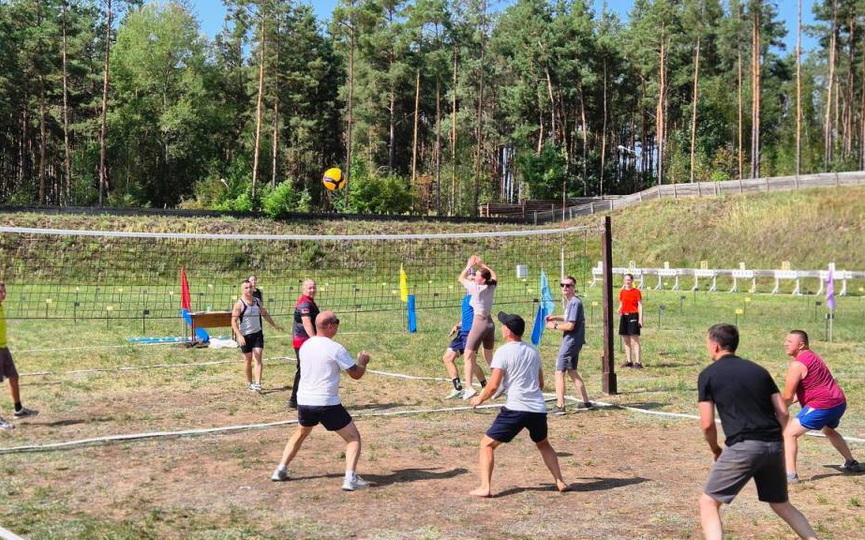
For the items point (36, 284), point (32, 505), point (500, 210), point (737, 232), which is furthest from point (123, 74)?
point (32, 505)

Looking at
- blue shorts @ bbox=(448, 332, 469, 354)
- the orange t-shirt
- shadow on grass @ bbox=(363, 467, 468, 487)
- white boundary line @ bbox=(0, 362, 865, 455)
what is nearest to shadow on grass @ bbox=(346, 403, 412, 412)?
white boundary line @ bbox=(0, 362, 865, 455)

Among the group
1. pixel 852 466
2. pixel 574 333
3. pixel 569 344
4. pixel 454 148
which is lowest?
pixel 852 466

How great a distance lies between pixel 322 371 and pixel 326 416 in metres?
0.42

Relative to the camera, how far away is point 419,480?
8.96m

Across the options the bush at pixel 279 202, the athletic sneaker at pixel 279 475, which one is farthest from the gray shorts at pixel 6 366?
the bush at pixel 279 202

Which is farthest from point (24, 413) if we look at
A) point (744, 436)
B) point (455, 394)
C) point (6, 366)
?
point (744, 436)

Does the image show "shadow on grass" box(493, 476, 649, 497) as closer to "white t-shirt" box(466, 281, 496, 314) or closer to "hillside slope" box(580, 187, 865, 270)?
"white t-shirt" box(466, 281, 496, 314)

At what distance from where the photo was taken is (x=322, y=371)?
839cm

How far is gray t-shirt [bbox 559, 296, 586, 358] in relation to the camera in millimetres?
12469

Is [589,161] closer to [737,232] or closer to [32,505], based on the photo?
[737,232]

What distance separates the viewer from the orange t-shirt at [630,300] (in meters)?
17.2

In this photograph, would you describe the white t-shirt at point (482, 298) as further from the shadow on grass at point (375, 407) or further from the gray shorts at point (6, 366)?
the gray shorts at point (6, 366)

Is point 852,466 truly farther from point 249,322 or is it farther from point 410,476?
point 249,322

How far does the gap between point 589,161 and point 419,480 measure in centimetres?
6899
